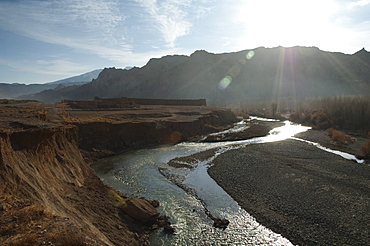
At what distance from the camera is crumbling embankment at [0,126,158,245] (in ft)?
17.0

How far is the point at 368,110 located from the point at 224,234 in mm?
37875

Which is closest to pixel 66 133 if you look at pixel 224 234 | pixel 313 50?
pixel 224 234

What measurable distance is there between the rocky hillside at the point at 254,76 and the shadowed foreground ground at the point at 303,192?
75722 millimetres

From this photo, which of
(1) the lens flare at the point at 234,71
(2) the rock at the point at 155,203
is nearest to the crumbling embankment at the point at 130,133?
(2) the rock at the point at 155,203

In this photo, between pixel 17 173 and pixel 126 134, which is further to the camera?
pixel 126 134

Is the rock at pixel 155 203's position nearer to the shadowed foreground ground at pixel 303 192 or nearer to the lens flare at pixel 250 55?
the shadowed foreground ground at pixel 303 192

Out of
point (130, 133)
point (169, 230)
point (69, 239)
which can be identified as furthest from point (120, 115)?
point (69, 239)

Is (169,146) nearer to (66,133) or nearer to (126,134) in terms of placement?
(126,134)

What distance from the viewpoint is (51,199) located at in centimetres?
739

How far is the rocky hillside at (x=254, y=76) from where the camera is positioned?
98.6 meters

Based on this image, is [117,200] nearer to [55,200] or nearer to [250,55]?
[55,200]

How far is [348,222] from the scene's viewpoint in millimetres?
9727

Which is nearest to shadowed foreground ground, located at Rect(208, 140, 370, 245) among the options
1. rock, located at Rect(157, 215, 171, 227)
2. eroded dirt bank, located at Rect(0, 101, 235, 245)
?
rock, located at Rect(157, 215, 171, 227)

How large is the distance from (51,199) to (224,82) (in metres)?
102
